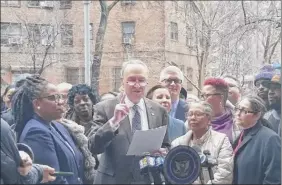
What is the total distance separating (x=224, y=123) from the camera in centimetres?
440

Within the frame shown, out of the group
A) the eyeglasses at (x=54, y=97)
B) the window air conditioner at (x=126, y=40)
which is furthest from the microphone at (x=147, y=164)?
the window air conditioner at (x=126, y=40)

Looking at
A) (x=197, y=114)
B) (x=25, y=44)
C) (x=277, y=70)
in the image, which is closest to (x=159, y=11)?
(x=25, y=44)

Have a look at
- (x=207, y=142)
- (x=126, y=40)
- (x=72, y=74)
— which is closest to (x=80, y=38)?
(x=72, y=74)

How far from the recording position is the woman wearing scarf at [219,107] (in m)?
4.37

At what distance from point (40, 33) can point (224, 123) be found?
8.73 metres

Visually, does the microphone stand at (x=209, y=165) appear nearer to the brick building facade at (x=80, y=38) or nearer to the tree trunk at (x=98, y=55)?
the tree trunk at (x=98, y=55)

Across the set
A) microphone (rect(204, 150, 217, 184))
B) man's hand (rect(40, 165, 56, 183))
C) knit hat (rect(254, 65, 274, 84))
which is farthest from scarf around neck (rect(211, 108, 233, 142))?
man's hand (rect(40, 165, 56, 183))

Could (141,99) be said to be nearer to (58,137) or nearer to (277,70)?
(58,137)

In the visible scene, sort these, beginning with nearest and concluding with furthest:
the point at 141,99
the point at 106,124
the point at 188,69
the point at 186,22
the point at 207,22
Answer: the point at 106,124
the point at 141,99
the point at 207,22
the point at 186,22
the point at 188,69

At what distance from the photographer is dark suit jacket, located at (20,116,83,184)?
3.51m

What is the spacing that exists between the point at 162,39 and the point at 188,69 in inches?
117

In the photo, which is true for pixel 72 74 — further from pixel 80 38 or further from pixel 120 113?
pixel 120 113

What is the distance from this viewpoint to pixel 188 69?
13461 mm

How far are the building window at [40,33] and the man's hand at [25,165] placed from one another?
29.5ft
